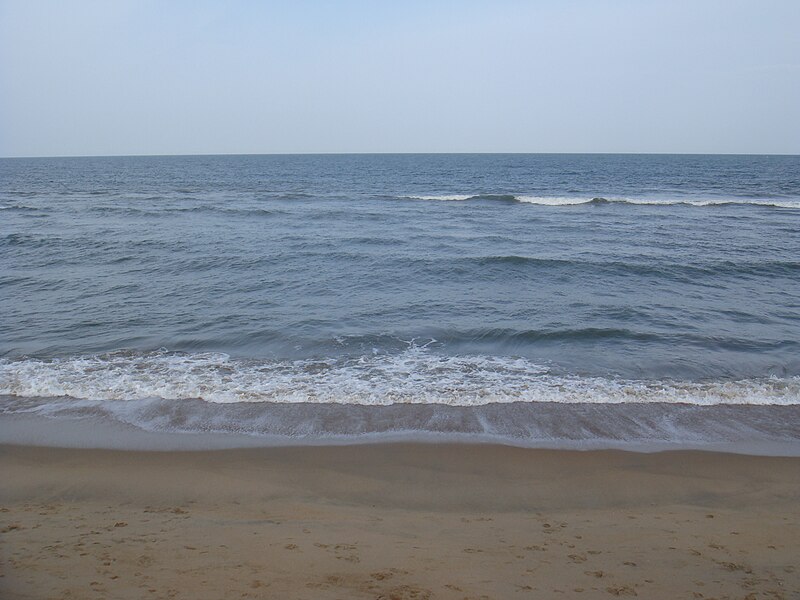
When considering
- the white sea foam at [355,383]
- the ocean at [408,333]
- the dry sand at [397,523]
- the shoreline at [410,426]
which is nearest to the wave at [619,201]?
the ocean at [408,333]

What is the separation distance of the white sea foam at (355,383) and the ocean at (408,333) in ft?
A: 0.17

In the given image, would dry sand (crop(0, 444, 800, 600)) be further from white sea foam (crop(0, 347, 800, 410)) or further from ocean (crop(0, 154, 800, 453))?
white sea foam (crop(0, 347, 800, 410))

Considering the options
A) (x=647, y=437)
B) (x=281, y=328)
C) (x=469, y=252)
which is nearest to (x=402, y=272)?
(x=469, y=252)

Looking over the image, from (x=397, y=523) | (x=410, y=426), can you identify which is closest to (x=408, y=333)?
(x=410, y=426)

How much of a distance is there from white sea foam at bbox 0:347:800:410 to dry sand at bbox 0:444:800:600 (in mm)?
1749

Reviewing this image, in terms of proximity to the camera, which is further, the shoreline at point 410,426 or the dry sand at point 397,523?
the shoreline at point 410,426

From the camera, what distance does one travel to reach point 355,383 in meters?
9.66

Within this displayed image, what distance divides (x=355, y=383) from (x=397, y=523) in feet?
13.6

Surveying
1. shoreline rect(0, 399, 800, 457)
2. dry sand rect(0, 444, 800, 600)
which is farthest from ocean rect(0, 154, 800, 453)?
dry sand rect(0, 444, 800, 600)

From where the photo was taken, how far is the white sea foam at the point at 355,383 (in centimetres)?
908

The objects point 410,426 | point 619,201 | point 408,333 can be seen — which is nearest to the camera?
point 410,426

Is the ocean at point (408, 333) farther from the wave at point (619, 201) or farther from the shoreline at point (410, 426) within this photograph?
the wave at point (619, 201)

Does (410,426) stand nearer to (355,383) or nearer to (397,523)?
(355,383)

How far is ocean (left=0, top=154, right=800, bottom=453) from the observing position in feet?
27.5
